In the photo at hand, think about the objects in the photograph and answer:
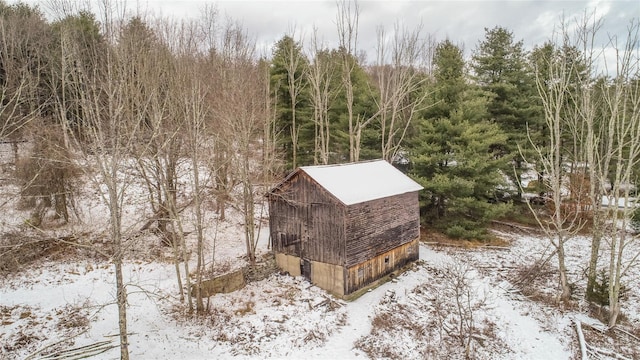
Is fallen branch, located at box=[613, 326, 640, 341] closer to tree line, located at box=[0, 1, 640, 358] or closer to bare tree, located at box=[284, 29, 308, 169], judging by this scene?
tree line, located at box=[0, 1, 640, 358]

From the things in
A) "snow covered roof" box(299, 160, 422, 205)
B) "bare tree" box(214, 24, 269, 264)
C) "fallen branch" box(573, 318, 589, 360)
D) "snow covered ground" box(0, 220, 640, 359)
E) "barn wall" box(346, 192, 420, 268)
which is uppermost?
"bare tree" box(214, 24, 269, 264)

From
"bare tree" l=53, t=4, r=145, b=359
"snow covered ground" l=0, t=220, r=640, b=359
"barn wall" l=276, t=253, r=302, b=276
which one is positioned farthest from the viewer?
"barn wall" l=276, t=253, r=302, b=276

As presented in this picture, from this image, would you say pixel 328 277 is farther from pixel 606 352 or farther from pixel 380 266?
pixel 606 352

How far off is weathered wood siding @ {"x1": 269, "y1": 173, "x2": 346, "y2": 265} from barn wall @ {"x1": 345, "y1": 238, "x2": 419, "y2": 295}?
1020 mm

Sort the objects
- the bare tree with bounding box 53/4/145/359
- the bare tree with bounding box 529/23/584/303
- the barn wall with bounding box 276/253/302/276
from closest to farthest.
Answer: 1. the bare tree with bounding box 53/4/145/359
2. the bare tree with bounding box 529/23/584/303
3. the barn wall with bounding box 276/253/302/276

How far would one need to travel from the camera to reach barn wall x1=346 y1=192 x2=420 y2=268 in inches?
618

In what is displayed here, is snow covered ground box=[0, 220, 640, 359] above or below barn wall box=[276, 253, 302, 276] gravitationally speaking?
below

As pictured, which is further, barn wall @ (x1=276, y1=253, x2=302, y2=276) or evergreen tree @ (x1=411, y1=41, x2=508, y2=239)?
evergreen tree @ (x1=411, y1=41, x2=508, y2=239)

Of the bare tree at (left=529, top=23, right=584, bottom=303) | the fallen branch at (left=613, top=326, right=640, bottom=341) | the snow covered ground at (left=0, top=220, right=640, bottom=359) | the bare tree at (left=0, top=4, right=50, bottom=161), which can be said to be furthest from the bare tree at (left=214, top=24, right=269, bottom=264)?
the fallen branch at (left=613, top=326, right=640, bottom=341)

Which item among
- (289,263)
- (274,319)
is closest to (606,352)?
(274,319)

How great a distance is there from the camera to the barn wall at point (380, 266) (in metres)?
15.8

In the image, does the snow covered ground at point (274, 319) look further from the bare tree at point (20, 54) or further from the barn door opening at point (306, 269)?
the bare tree at point (20, 54)

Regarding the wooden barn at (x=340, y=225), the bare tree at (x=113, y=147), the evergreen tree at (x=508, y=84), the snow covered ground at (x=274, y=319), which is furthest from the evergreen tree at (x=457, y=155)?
the bare tree at (x=113, y=147)

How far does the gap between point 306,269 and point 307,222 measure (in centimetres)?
230
